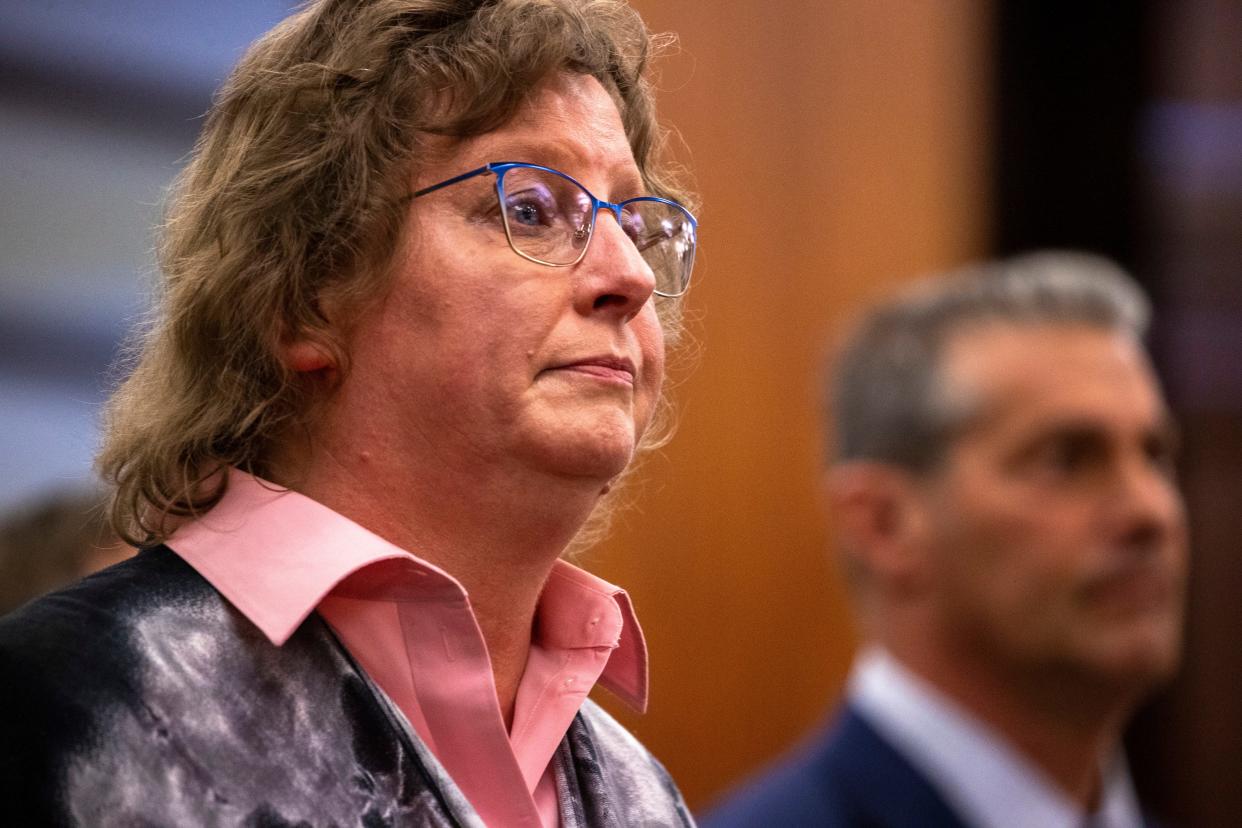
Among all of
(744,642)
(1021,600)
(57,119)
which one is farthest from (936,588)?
(57,119)

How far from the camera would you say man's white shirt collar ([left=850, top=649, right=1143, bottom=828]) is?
7.94 ft

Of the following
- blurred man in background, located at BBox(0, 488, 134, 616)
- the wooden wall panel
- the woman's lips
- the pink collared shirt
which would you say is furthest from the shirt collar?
the wooden wall panel

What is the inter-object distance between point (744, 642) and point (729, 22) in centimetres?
141

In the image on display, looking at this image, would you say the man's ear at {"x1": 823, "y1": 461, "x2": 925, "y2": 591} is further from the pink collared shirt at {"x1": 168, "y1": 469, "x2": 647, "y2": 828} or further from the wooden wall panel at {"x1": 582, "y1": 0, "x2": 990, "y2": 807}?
the pink collared shirt at {"x1": 168, "y1": 469, "x2": 647, "y2": 828}

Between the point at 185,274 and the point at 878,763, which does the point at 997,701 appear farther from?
the point at 185,274

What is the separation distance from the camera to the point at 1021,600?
254cm

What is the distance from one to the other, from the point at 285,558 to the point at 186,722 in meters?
0.15

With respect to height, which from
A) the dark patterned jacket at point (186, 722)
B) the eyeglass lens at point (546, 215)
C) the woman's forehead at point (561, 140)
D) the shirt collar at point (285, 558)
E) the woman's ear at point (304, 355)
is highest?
the woman's forehead at point (561, 140)

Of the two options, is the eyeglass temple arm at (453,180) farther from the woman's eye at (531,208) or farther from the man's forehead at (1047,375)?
the man's forehead at (1047,375)

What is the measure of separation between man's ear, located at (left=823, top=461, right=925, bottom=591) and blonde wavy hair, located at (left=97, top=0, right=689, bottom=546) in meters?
1.60

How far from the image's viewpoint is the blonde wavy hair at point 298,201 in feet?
3.86

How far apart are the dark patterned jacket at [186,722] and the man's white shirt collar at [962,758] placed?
4.92 feet

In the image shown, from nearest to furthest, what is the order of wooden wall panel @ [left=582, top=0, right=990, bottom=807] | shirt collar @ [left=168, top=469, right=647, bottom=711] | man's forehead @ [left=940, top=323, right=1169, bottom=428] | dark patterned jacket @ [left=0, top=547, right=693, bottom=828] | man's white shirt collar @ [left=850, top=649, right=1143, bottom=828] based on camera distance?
dark patterned jacket @ [left=0, top=547, right=693, bottom=828], shirt collar @ [left=168, top=469, right=647, bottom=711], man's white shirt collar @ [left=850, top=649, right=1143, bottom=828], man's forehead @ [left=940, top=323, right=1169, bottom=428], wooden wall panel @ [left=582, top=0, right=990, bottom=807]

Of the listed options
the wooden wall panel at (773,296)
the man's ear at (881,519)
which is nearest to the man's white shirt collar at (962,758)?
the man's ear at (881,519)
